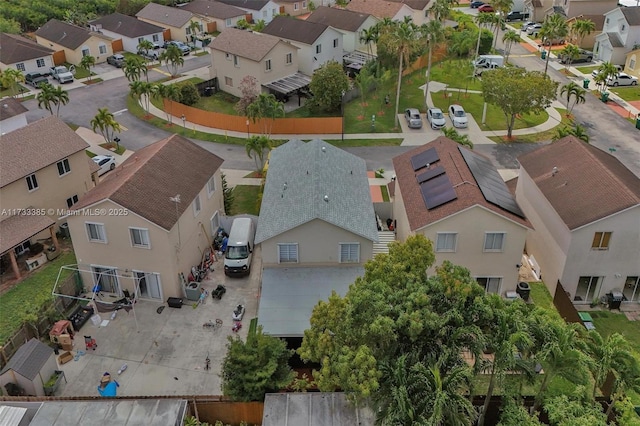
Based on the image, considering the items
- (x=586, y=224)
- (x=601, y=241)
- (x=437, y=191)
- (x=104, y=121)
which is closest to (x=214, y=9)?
(x=104, y=121)

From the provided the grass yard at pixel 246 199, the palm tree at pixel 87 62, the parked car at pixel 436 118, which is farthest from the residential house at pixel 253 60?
the grass yard at pixel 246 199

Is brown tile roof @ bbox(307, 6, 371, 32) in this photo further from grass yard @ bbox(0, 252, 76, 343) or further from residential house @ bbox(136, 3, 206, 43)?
grass yard @ bbox(0, 252, 76, 343)

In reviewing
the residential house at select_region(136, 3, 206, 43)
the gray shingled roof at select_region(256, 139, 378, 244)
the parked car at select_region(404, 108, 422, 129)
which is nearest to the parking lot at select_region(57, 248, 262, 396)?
the gray shingled roof at select_region(256, 139, 378, 244)

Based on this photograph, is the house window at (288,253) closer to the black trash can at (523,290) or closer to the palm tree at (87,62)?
the black trash can at (523,290)

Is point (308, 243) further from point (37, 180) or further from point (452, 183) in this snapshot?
point (37, 180)

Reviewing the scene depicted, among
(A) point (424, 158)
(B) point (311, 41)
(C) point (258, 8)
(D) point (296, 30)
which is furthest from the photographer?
(C) point (258, 8)
